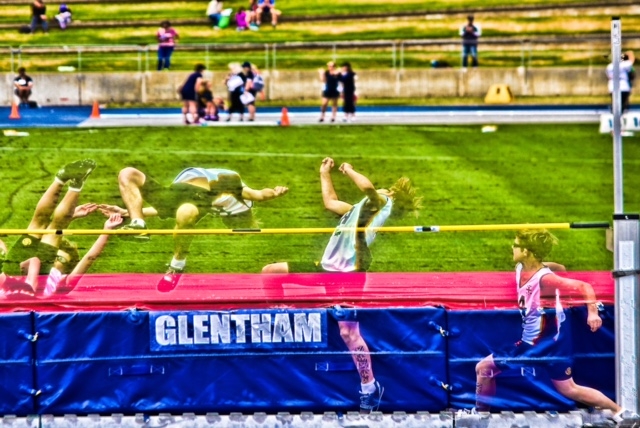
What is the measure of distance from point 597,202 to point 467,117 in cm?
764

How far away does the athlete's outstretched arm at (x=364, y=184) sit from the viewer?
44.2ft

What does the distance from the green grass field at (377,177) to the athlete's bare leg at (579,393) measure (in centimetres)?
678

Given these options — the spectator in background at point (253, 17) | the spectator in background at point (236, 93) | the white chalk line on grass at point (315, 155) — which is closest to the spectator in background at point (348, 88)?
the spectator in background at point (236, 93)

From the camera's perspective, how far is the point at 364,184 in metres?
13.8

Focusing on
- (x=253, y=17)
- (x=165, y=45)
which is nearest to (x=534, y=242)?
(x=165, y=45)

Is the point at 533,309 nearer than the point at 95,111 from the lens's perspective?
Yes

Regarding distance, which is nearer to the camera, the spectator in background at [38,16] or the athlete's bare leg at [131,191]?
the athlete's bare leg at [131,191]

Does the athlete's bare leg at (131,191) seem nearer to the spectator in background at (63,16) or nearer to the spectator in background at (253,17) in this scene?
the spectator in background at (63,16)

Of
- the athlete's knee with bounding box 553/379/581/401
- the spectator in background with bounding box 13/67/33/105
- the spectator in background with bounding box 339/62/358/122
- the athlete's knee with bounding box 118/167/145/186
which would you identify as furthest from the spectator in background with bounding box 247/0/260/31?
the athlete's knee with bounding box 553/379/581/401

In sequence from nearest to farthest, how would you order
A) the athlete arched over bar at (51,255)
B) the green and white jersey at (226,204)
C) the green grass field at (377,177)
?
the athlete arched over bar at (51,255)
the green and white jersey at (226,204)
the green grass field at (377,177)

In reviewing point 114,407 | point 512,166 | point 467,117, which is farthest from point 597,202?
point 114,407

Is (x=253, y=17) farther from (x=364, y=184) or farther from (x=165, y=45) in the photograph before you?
(x=364, y=184)

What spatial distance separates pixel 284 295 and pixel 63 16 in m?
25.0

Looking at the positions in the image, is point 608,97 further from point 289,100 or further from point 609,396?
point 609,396
